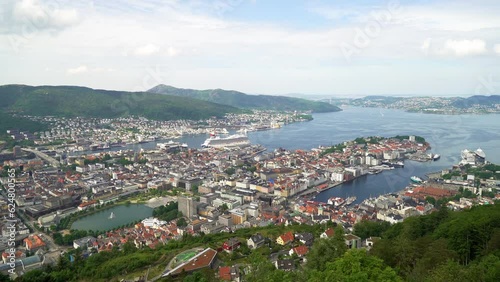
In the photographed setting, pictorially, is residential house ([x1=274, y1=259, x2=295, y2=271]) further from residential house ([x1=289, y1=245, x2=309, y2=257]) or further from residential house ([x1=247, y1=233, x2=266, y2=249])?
residential house ([x1=247, y1=233, x2=266, y2=249])

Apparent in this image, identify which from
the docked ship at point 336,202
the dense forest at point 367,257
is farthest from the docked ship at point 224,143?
the dense forest at point 367,257

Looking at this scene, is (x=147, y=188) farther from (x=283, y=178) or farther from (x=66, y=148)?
(x=66, y=148)

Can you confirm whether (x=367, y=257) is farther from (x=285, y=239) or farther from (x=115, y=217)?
(x=115, y=217)

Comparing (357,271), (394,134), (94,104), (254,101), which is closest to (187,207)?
(357,271)

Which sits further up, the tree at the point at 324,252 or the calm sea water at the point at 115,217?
the tree at the point at 324,252

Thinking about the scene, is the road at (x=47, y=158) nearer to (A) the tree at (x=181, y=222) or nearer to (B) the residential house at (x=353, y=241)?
(A) the tree at (x=181, y=222)

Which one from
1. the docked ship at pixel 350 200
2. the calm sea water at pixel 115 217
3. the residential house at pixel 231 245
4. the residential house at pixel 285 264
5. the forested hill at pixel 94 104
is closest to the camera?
the residential house at pixel 285 264

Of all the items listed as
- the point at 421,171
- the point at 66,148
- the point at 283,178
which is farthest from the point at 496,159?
the point at 66,148

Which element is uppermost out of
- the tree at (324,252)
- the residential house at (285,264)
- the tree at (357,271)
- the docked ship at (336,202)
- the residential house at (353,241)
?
the tree at (357,271)
